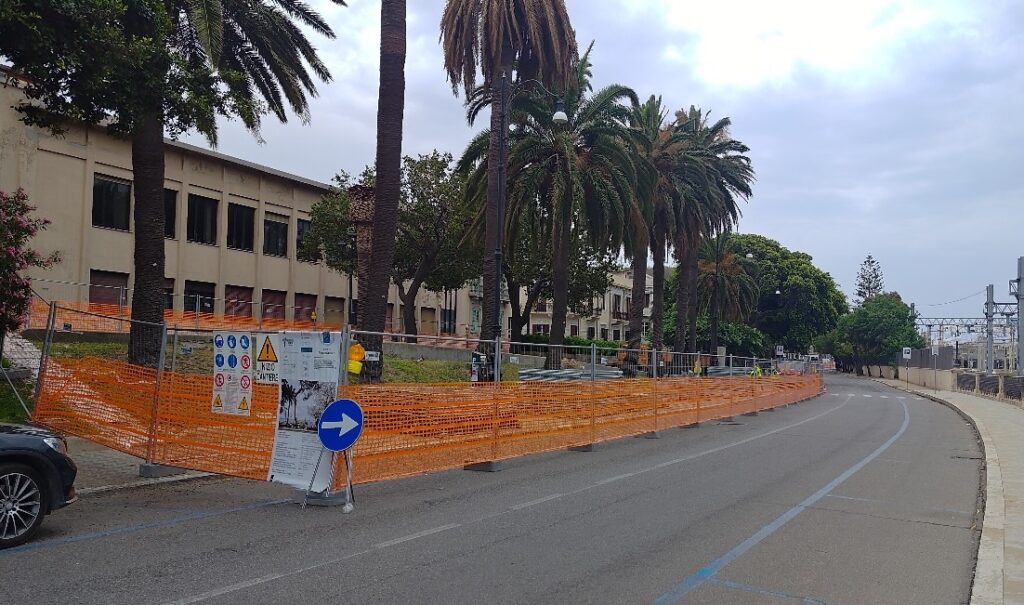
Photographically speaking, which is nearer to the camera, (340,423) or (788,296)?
(340,423)

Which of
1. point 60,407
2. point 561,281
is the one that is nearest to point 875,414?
point 561,281

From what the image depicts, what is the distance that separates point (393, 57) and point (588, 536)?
12458 millimetres

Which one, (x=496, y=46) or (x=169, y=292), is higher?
(x=496, y=46)

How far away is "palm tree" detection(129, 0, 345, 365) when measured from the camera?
14.6 metres

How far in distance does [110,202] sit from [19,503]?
32712 mm

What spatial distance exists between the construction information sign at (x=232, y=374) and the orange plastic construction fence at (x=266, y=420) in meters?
0.13

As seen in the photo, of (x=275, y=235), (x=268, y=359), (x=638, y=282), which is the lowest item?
(x=268, y=359)

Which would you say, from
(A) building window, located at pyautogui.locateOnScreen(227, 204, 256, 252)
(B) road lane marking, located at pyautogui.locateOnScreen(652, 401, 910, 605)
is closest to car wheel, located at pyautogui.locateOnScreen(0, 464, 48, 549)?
(B) road lane marking, located at pyautogui.locateOnScreen(652, 401, 910, 605)

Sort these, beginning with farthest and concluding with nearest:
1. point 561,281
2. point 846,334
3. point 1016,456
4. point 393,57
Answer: point 846,334
point 561,281
point 393,57
point 1016,456

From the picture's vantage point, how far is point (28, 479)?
7074 mm

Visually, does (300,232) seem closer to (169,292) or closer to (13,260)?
(169,292)

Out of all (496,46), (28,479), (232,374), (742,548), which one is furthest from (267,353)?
(496,46)

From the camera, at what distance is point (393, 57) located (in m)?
17.2

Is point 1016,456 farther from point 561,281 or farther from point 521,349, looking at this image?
point 561,281
